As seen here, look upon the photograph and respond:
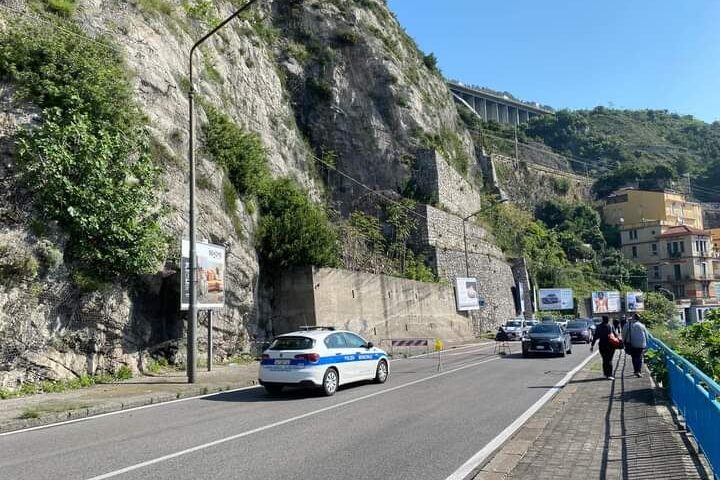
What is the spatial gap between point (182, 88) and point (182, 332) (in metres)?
10.3

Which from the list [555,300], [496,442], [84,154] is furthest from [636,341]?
[555,300]

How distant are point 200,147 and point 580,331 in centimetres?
2362

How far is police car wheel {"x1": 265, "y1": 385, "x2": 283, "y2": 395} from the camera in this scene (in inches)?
539

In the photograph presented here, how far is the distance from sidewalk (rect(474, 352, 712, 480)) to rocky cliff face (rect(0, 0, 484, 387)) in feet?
39.5

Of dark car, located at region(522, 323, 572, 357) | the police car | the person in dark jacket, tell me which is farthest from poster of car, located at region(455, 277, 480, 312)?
the police car

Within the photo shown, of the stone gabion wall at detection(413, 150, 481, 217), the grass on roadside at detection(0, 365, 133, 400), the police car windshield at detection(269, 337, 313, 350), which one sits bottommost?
the grass on roadside at detection(0, 365, 133, 400)

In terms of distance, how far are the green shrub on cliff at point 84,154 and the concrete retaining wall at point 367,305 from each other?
847 centimetres

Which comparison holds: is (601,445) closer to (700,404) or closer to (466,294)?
(700,404)

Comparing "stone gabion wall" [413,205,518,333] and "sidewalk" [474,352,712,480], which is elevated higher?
"stone gabion wall" [413,205,518,333]

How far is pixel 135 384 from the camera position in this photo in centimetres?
1549

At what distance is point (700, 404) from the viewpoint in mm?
6410

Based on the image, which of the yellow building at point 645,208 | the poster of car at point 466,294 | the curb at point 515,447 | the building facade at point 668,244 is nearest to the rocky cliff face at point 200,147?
the poster of car at point 466,294

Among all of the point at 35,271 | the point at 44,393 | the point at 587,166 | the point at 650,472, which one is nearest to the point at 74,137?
the point at 35,271

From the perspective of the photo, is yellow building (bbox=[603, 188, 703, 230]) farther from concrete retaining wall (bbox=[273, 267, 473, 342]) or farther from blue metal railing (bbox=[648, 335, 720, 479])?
blue metal railing (bbox=[648, 335, 720, 479])
